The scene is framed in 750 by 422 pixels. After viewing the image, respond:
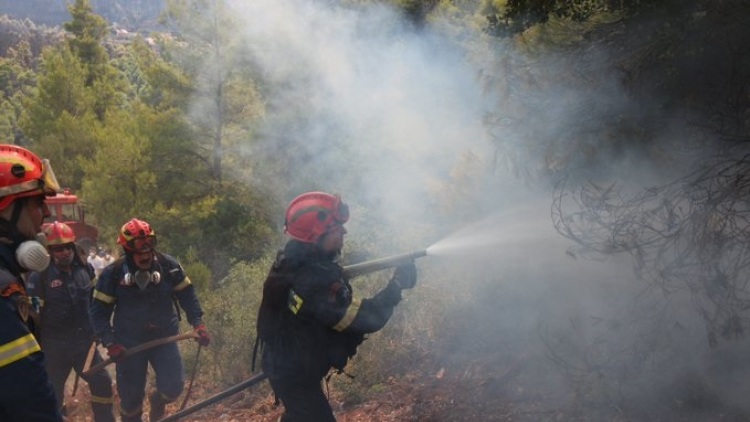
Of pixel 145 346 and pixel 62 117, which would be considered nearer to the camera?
pixel 145 346

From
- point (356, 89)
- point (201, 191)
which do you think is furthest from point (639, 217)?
point (201, 191)

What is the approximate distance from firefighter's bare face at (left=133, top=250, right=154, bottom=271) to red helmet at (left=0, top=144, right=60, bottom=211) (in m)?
2.35

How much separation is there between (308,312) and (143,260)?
7.61 ft

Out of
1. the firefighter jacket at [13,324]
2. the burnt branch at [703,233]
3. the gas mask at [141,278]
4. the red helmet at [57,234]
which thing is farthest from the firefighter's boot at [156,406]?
the burnt branch at [703,233]

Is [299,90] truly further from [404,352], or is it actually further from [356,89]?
[404,352]

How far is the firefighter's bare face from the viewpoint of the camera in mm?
4781

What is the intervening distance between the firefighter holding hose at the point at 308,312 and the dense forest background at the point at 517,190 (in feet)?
4.36

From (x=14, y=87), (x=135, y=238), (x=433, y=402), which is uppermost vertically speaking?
(x=14, y=87)

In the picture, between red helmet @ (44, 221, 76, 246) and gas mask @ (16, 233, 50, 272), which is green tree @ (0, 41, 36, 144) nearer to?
red helmet @ (44, 221, 76, 246)

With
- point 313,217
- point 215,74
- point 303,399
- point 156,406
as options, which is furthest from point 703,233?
point 215,74

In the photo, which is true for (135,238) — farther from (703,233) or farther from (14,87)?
(14,87)

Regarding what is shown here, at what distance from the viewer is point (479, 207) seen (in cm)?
697

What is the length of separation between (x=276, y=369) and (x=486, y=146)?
4.62 m

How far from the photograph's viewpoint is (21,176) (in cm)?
236
